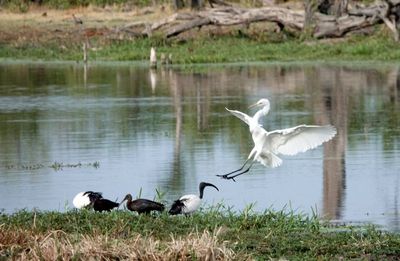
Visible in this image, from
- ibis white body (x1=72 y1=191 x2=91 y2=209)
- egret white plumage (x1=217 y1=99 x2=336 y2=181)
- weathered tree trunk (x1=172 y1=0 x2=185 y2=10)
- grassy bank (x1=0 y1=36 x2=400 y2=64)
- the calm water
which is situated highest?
weathered tree trunk (x1=172 y1=0 x2=185 y2=10)

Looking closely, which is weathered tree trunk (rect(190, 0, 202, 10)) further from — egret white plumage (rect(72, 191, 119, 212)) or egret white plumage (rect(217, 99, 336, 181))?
egret white plumage (rect(72, 191, 119, 212))

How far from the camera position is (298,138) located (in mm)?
14672

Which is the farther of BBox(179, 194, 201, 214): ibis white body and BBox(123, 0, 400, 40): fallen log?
A: BBox(123, 0, 400, 40): fallen log

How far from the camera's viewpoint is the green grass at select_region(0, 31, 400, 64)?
40.4 metres

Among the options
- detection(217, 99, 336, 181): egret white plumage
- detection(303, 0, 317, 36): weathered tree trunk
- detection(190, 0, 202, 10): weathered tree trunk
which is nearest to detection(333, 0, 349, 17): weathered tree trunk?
detection(303, 0, 317, 36): weathered tree trunk

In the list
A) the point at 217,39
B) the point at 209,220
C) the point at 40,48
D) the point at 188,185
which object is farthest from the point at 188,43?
the point at 209,220

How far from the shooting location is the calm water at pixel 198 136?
14680 mm

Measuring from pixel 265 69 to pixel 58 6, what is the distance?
73.4ft

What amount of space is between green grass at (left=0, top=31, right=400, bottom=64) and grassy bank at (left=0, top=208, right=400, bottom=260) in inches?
1127

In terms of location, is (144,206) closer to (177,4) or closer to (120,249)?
(120,249)

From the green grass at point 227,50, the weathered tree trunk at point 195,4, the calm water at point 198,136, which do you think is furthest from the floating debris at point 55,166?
the weathered tree trunk at point 195,4

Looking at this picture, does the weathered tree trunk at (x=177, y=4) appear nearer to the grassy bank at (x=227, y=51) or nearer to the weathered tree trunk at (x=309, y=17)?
the grassy bank at (x=227, y=51)

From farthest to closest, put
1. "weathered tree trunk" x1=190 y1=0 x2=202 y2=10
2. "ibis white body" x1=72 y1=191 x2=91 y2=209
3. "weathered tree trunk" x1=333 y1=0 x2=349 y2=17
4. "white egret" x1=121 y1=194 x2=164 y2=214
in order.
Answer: "weathered tree trunk" x1=190 y1=0 x2=202 y2=10 → "weathered tree trunk" x1=333 y1=0 x2=349 y2=17 → "ibis white body" x1=72 y1=191 x2=91 y2=209 → "white egret" x1=121 y1=194 x2=164 y2=214

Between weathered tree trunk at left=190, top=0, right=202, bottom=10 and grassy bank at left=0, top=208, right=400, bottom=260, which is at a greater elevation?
weathered tree trunk at left=190, top=0, right=202, bottom=10
